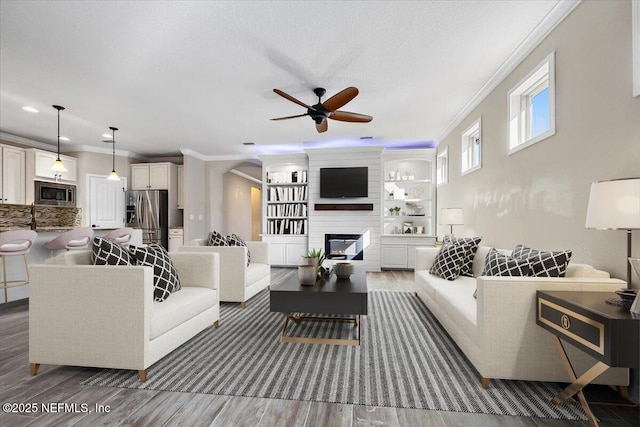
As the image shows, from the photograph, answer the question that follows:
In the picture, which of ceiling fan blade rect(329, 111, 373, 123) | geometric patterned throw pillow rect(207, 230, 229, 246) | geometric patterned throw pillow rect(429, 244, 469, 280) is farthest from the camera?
geometric patterned throw pillow rect(207, 230, 229, 246)

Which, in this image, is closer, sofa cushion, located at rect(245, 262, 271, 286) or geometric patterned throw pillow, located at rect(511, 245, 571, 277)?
geometric patterned throw pillow, located at rect(511, 245, 571, 277)

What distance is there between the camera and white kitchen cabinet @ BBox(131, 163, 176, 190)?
23.8 ft

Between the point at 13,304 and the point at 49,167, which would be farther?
the point at 49,167

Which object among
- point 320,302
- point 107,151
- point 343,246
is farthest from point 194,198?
point 320,302

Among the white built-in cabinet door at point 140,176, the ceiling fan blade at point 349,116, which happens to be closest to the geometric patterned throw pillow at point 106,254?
the ceiling fan blade at point 349,116

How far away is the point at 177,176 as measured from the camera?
748 centimetres

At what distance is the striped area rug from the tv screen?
12.2ft

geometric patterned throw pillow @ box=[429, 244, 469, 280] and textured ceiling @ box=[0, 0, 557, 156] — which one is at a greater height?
textured ceiling @ box=[0, 0, 557, 156]

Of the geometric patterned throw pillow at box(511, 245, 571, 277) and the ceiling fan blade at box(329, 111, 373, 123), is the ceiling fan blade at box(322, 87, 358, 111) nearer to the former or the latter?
the ceiling fan blade at box(329, 111, 373, 123)

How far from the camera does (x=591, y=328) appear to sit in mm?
1379

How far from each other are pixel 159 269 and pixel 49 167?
18.4ft

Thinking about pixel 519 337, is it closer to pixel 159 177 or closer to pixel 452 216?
pixel 452 216

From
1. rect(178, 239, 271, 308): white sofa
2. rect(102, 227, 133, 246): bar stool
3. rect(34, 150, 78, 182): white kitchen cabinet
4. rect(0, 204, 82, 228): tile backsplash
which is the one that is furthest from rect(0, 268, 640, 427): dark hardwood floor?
rect(34, 150, 78, 182): white kitchen cabinet

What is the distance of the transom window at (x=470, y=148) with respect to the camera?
14.0 feet
